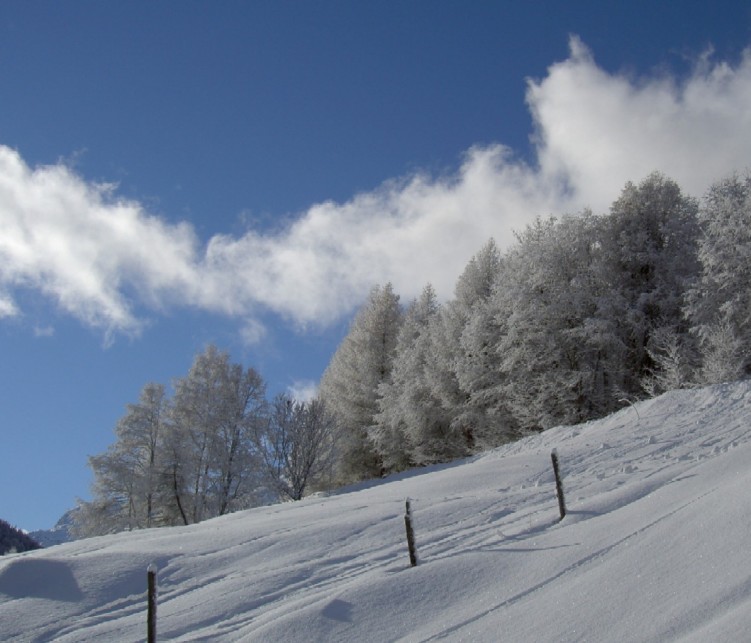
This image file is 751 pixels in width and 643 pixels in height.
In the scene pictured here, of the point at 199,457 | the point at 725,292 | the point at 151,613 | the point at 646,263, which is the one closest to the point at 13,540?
the point at 199,457

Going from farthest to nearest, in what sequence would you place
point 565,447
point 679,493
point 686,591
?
point 565,447
point 679,493
point 686,591

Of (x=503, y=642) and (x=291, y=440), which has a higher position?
(x=291, y=440)

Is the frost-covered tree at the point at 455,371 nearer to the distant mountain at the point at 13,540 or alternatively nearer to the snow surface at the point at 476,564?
the snow surface at the point at 476,564

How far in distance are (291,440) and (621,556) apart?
2404 cm

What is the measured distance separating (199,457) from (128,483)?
357 cm

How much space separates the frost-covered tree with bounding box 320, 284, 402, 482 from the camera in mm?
40812

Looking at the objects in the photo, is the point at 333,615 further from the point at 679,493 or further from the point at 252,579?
the point at 679,493

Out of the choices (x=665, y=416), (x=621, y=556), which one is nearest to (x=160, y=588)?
(x=621, y=556)

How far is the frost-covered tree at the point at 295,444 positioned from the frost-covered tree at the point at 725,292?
1687 centimetres

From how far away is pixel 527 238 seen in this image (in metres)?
33.0

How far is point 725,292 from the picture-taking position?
25891 mm

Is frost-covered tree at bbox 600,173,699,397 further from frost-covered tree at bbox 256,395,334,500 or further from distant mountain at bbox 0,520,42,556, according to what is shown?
distant mountain at bbox 0,520,42,556


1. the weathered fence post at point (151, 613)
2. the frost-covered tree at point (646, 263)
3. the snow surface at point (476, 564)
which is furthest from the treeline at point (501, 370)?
the weathered fence post at point (151, 613)

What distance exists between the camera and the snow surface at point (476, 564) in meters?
8.37
